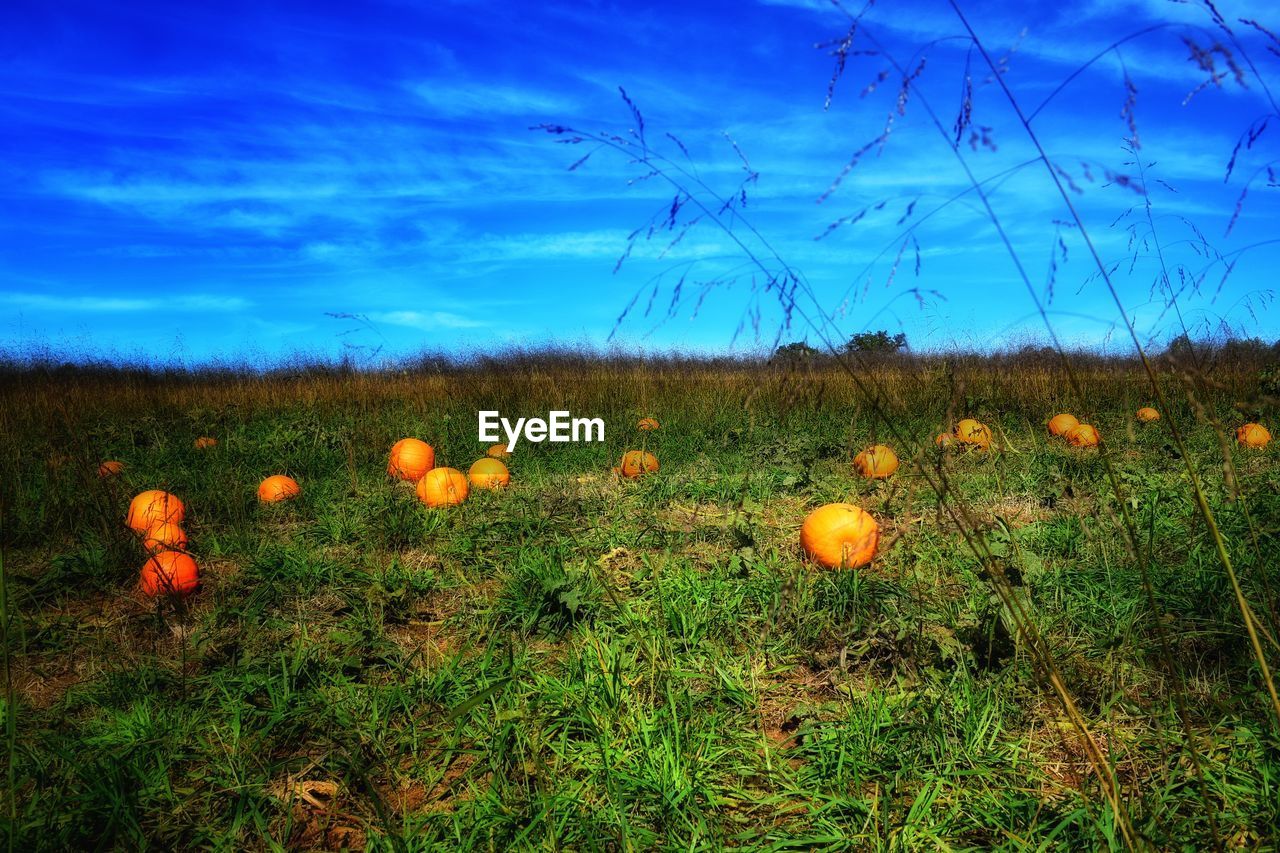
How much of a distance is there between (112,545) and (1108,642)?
4.31 meters

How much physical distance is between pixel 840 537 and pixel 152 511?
3.62 meters

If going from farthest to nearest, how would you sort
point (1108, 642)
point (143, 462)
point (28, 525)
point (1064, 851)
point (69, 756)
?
point (143, 462) → point (28, 525) → point (1108, 642) → point (69, 756) → point (1064, 851)

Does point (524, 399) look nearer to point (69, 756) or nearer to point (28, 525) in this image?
point (28, 525)

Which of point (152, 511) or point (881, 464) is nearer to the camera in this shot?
point (152, 511)

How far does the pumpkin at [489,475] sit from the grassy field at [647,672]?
0.19 meters

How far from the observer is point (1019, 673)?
94.0 inches

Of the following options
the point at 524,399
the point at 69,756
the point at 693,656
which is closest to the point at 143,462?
the point at 524,399

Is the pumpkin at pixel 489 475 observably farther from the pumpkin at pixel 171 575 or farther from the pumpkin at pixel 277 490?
the pumpkin at pixel 171 575

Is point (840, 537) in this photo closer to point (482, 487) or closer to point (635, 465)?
point (635, 465)

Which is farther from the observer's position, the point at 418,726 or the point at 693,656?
the point at 693,656

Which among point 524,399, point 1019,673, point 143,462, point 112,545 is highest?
point 524,399

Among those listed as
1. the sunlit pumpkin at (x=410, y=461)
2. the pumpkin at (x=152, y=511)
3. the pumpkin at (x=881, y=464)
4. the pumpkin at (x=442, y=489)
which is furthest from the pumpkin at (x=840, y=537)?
the pumpkin at (x=152, y=511)

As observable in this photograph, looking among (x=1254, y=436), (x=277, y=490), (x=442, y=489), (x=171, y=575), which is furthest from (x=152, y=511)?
(x=1254, y=436)

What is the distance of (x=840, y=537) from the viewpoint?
11.0 ft
